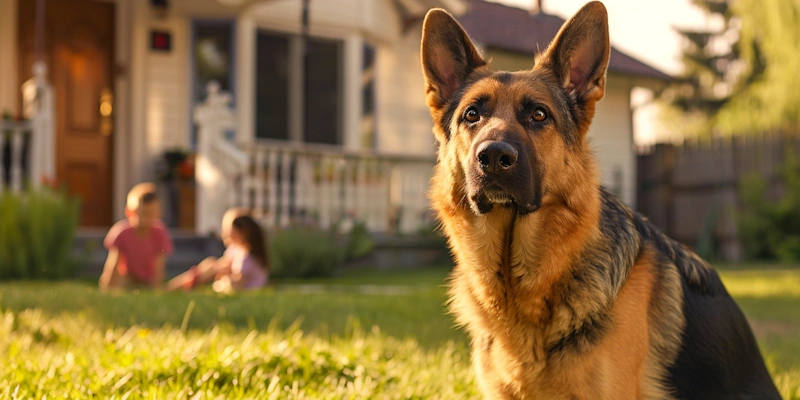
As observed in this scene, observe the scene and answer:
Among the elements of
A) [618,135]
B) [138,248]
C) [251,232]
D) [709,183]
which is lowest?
[138,248]

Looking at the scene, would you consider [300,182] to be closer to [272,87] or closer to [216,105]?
[216,105]

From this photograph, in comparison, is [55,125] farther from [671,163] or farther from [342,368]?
[671,163]

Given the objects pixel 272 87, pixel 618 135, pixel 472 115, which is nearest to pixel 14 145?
pixel 272 87

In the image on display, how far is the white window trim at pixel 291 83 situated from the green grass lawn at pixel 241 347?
20.3ft

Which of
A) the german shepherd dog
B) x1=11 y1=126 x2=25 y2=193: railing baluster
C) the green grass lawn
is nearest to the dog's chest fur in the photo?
the german shepherd dog

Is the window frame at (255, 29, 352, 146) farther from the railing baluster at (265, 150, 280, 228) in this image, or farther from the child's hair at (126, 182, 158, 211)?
the child's hair at (126, 182, 158, 211)

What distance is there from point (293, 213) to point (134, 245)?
434cm

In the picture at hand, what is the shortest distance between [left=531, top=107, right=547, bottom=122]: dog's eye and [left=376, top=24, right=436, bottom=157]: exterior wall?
38.1ft

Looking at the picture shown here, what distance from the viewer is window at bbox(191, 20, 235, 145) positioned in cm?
1308

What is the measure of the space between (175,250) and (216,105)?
2245mm

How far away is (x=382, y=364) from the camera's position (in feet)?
13.3

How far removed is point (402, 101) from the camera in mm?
15406

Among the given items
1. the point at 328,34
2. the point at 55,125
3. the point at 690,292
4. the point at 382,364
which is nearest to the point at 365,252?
the point at 328,34

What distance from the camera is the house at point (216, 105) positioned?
11984 millimetres
